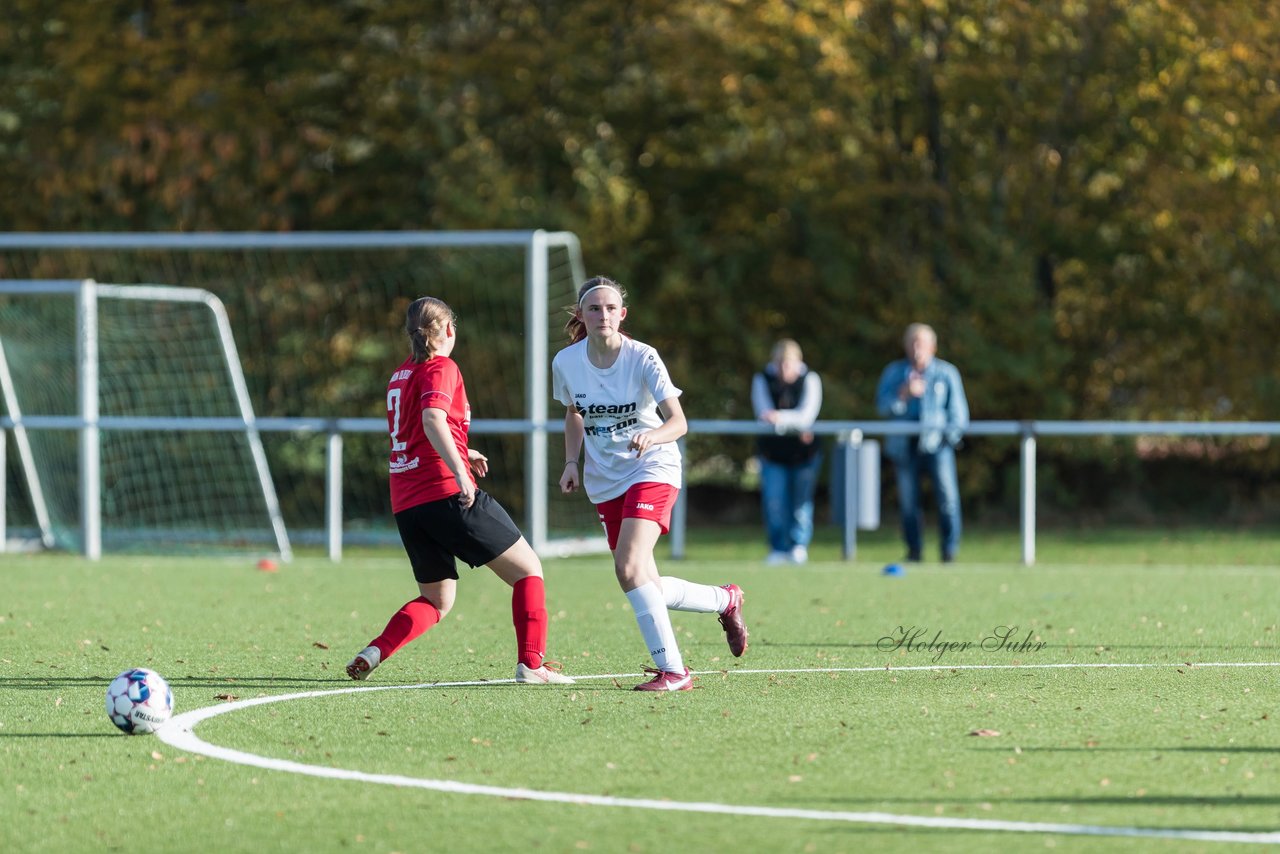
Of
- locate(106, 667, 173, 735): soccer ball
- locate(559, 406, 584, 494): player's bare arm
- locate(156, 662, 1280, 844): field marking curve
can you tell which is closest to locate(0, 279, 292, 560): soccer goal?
locate(559, 406, 584, 494): player's bare arm

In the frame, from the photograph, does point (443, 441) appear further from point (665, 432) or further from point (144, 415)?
point (144, 415)

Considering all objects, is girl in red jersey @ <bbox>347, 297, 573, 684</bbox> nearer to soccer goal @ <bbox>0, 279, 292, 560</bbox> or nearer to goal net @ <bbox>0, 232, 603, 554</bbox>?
soccer goal @ <bbox>0, 279, 292, 560</bbox>

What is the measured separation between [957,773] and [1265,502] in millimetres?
17108

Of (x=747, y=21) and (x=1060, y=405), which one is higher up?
(x=747, y=21)

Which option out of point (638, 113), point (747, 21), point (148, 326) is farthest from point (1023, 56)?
point (148, 326)

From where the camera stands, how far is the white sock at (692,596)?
8242 millimetres

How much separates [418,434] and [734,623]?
1619mm

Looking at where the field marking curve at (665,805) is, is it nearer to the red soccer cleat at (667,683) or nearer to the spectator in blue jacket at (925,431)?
the red soccer cleat at (667,683)

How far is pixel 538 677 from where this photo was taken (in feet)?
26.9

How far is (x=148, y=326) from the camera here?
19188mm

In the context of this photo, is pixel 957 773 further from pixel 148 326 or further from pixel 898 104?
pixel 898 104

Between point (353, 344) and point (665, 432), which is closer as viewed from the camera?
point (665, 432)

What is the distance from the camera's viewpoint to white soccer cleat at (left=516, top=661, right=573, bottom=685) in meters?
8.19

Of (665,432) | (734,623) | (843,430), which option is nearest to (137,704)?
(665,432)
